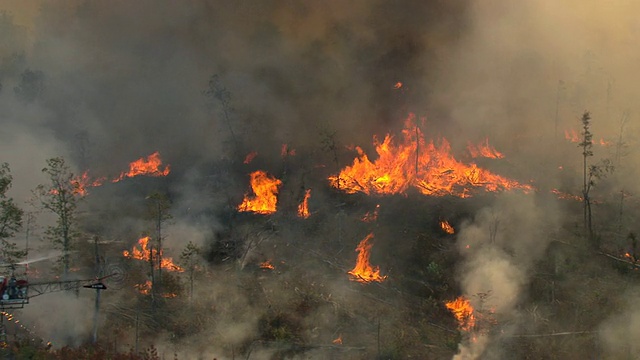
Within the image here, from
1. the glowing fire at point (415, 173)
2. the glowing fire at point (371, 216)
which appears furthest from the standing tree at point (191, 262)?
Answer: the glowing fire at point (415, 173)

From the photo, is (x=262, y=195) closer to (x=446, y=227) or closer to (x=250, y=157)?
(x=250, y=157)

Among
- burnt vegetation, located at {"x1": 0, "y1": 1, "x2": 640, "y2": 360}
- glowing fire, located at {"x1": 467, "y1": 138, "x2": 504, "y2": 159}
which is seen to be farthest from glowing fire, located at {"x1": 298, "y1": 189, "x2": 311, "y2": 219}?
glowing fire, located at {"x1": 467, "y1": 138, "x2": 504, "y2": 159}

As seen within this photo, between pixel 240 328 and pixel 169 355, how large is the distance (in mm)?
5033

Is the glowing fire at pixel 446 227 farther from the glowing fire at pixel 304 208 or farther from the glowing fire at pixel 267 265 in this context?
the glowing fire at pixel 267 265

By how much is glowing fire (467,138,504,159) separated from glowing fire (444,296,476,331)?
2332 cm

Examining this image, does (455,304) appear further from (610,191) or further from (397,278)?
(610,191)

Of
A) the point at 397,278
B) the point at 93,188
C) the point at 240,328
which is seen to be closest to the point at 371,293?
the point at 397,278

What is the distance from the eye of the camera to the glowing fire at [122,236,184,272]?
137 feet

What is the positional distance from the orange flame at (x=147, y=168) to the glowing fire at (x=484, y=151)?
35.1m

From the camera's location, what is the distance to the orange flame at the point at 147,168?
197 feet

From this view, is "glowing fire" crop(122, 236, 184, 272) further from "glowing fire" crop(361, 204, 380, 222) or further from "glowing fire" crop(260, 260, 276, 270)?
"glowing fire" crop(361, 204, 380, 222)

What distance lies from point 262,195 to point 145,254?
14.2 metres

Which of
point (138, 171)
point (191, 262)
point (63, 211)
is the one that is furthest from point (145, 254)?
point (138, 171)

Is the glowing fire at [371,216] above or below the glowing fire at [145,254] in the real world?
above
